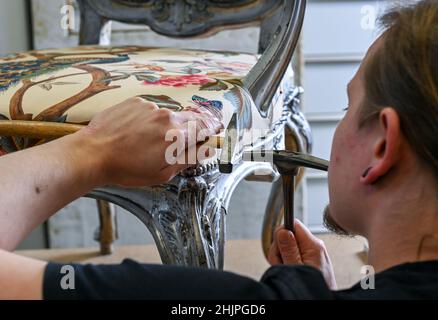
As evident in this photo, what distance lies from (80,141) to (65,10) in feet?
3.34

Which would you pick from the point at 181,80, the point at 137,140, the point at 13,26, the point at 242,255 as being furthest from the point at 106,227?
the point at 137,140

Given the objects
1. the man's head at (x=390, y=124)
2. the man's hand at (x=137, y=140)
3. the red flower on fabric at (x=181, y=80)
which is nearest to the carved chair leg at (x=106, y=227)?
the red flower on fabric at (x=181, y=80)

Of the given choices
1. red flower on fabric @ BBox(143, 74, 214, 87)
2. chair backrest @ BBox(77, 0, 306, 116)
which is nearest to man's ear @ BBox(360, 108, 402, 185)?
red flower on fabric @ BBox(143, 74, 214, 87)

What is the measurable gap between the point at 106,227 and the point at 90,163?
95 cm

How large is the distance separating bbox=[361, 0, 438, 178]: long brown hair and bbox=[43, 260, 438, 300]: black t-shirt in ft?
0.25

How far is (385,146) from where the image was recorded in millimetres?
449

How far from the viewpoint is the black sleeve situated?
1.36ft

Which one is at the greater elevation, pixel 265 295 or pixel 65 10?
pixel 65 10

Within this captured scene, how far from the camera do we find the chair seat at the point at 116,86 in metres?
0.68

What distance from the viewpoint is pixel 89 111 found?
674 mm

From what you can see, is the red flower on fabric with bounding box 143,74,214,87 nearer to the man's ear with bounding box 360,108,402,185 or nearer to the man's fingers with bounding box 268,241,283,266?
the man's fingers with bounding box 268,241,283,266
